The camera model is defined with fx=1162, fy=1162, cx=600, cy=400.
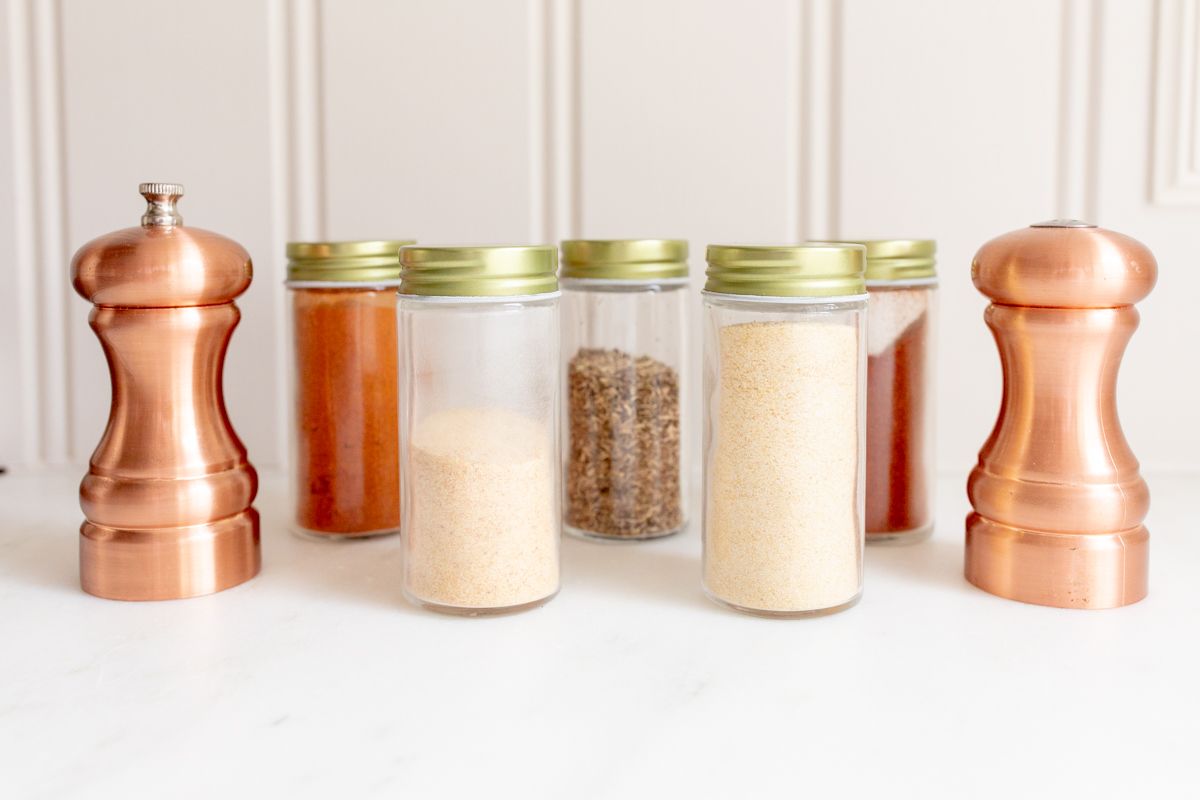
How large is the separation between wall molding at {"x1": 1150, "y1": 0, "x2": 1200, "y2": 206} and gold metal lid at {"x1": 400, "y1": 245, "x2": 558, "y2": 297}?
2.11 feet

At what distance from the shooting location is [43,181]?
43.3 inches

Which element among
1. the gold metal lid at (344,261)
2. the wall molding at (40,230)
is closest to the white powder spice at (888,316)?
the gold metal lid at (344,261)

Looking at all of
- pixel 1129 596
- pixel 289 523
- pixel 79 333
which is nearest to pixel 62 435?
pixel 79 333

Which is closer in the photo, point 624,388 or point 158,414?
point 158,414

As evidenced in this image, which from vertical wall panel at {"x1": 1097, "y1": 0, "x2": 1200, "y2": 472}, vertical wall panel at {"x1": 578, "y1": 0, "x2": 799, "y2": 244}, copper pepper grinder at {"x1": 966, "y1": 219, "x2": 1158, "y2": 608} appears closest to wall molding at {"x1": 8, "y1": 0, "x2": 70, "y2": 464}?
vertical wall panel at {"x1": 578, "y1": 0, "x2": 799, "y2": 244}

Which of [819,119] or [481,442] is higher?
[819,119]

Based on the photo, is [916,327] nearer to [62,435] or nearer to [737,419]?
[737,419]

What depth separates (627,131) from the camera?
105 cm

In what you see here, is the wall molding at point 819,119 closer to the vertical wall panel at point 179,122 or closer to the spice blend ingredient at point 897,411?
the spice blend ingredient at point 897,411

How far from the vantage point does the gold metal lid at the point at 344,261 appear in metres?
0.82

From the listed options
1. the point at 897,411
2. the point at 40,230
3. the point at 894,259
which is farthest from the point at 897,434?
the point at 40,230

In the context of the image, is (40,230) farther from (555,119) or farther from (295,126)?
(555,119)

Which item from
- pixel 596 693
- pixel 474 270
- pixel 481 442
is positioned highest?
pixel 474 270

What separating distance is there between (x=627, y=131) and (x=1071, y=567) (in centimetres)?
55
